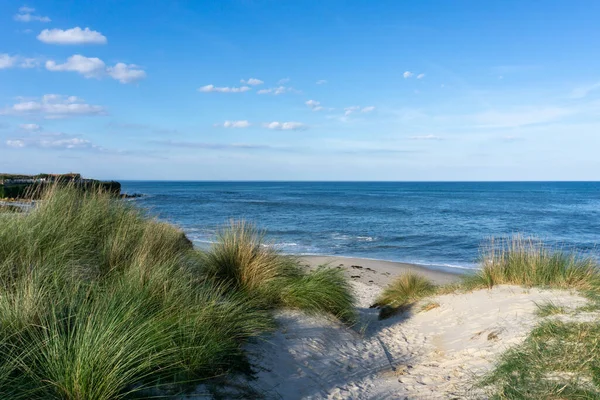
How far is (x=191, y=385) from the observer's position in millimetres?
4102

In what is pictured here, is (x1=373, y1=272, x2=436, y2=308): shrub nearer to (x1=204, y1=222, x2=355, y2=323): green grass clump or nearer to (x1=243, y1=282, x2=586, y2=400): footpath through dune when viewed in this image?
(x1=243, y1=282, x2=586, y2=400): footpath through dune

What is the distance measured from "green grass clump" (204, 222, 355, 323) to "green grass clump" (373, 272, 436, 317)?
259 cm

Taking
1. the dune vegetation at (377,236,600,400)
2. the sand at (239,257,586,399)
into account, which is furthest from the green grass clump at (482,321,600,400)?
the sand at (239,257,586,399)

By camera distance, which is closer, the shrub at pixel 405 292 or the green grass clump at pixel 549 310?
the green grass clump at pixel 549 310

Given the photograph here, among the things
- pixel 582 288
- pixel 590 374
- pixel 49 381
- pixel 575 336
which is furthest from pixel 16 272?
pixel 582 288

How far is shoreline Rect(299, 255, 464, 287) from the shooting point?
16.7 m

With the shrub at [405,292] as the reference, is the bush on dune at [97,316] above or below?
above

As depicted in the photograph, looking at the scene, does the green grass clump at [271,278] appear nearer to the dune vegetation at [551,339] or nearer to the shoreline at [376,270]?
the dune vegetation at [551,339]

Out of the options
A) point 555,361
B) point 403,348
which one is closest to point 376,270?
point 403,348

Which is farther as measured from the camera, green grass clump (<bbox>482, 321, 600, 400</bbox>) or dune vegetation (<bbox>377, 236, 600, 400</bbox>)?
dune vegetation (<bbox>377, 236, 600, 400</bbox>)

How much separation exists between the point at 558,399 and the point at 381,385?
6.67ft

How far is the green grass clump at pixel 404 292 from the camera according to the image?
10.4 meters

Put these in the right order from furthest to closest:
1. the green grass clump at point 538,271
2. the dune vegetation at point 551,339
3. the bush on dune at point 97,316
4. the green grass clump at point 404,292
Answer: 1. the green grass clump at point 404,292
2. the green grass clump at point 538,271
3. the dune vegetation at point 551,339
4. the bush on dune at point 97,316

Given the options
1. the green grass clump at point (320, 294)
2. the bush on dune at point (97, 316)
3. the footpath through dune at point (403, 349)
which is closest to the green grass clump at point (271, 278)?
the green grass clump at point (320, 294)
